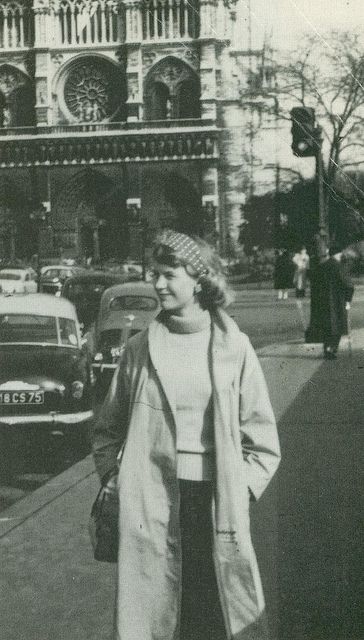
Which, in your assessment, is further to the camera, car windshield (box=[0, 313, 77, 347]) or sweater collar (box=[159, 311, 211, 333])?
car windshield (box=[0, 313, 77, 347])

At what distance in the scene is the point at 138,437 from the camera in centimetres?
365

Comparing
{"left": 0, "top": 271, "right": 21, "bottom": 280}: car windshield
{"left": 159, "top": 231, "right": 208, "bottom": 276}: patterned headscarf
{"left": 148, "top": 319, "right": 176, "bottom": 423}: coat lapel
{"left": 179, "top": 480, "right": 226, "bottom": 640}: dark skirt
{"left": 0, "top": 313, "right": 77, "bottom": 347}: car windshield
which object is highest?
{"left": 159, "top": 231, "right": 208, "bottom": 276}: patterned headscarf

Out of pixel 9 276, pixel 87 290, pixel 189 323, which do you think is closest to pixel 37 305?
pixel 189 323

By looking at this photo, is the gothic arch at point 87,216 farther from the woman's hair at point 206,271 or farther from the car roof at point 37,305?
the woman's hair at point 206,271

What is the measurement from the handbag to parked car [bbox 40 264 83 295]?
3674 centimetres

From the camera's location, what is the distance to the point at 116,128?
6800 centimetres

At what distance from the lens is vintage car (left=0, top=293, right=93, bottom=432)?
9.95 meters

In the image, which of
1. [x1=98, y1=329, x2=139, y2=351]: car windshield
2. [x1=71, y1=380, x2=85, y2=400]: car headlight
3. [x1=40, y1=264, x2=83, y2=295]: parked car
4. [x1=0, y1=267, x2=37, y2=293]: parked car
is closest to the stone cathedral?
[x1=40, y1=264, x2=83, y2=295]: parked car

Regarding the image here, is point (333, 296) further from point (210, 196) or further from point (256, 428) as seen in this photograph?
point (210, 196)

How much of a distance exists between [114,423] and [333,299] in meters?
12.3

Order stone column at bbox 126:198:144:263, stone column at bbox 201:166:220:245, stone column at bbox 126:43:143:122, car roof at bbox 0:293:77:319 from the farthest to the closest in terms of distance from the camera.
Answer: stone column at bbox 126:43:143:122 → stone column at bbox 201:166:220:245 → stone column at bbox 126:198:144:263 → car roof at bbox 0:293:77:319

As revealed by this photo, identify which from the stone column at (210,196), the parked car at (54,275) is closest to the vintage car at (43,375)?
the parked car at (54,275)

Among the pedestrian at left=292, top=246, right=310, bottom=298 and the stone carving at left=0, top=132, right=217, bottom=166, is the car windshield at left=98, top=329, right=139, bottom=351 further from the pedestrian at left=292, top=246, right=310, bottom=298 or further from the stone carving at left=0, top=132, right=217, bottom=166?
the stone carving at left=0, top=132, right=217, bottom=166

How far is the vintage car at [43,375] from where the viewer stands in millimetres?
9945
